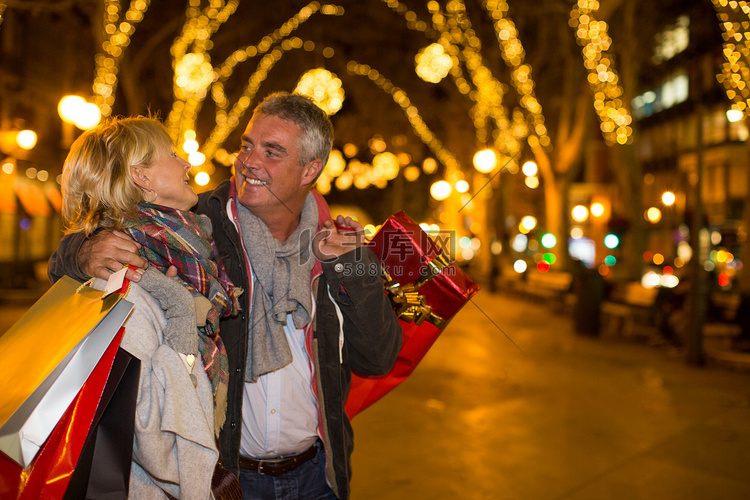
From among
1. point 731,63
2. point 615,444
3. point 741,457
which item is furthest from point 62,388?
point 731,63

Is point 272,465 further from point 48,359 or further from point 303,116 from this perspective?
point 303,116

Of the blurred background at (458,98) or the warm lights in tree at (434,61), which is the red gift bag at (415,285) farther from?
the warm lights in tree at (434,61)

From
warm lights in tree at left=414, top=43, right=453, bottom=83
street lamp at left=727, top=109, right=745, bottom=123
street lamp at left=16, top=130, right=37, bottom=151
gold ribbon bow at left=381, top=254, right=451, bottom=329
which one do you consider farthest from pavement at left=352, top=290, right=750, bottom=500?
Result: warm lights in tree at left=414, top=43, right=453, bottom=83

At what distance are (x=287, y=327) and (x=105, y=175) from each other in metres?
0.93

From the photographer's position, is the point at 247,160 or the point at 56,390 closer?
the point at 56,390

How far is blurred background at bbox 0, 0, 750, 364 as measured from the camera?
11.3 meters

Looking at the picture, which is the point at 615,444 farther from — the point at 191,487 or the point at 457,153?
the point at 457,153

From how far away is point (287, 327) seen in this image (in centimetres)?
250

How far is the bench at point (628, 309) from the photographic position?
1205 centimetres

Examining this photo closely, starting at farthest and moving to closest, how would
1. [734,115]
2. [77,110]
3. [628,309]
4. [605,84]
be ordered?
1. [605,84]
2. [628,309]
3. [77,110]
4. [734,115]

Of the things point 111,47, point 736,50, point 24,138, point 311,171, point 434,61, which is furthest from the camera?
point 434,61

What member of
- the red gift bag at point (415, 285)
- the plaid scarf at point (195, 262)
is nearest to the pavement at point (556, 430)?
the red gift bag at point (415, 285)

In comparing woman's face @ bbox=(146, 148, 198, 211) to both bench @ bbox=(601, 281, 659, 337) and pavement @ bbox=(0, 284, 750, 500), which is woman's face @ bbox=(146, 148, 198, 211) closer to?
pavement @ bbox=(0, 284, 750, 500)

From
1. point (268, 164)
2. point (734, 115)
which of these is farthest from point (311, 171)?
point (734, 115)
